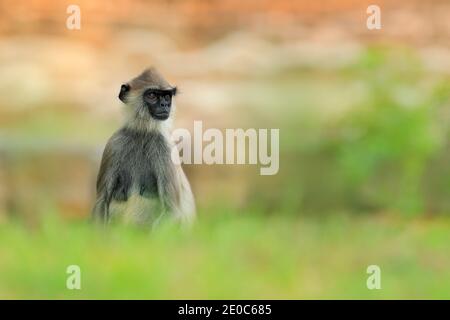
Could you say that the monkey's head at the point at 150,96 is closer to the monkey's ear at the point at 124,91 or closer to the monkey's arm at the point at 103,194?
the monkey's ear at the point at 124,91

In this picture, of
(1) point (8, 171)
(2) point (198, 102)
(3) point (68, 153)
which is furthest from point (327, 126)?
(1) point (8, 171)

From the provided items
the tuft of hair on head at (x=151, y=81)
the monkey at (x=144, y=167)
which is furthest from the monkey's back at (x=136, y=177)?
the tuft of hair on head at (x=151, y=81)

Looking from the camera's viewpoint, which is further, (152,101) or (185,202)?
(152,101)

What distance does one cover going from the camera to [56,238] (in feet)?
14.1

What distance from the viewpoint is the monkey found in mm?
3684

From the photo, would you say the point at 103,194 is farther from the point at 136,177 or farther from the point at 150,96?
the point at 150,96

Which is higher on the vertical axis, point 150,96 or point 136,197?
point 150,96

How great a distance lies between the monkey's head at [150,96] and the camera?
150 inches

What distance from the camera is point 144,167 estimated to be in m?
3.77

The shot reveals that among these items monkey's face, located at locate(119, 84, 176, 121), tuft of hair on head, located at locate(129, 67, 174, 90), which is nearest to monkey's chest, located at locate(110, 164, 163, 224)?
monkey's face, located at locate(119, 84, 176, 121)

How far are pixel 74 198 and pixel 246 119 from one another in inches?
53.8

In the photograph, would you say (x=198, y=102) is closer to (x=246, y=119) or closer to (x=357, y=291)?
(x=246, y=119)

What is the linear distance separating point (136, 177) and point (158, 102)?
1.23ft

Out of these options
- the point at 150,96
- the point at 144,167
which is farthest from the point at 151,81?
the point at 144,167
